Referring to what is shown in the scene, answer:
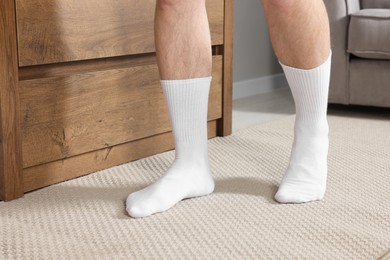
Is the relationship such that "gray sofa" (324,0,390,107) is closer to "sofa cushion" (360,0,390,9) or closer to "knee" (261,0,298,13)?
"sofa cushion" (360,0,390,9)

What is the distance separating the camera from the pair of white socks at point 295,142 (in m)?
1.36

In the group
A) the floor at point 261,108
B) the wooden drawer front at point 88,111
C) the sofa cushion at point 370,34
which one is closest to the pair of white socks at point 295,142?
the wooden drawer front at point 88,111

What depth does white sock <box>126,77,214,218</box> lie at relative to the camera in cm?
136

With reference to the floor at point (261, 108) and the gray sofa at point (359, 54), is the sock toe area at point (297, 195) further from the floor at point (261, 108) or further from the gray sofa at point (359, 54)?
the gray sofa at point (359, 54)

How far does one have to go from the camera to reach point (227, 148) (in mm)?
1902

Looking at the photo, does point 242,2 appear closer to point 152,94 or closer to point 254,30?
point 254,30

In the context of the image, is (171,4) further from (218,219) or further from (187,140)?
(218,219)

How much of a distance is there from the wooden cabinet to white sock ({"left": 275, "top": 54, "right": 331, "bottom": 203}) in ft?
1.55

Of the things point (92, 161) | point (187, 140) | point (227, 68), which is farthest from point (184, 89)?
point (227, 68)

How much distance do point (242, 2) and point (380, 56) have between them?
2.58 feet

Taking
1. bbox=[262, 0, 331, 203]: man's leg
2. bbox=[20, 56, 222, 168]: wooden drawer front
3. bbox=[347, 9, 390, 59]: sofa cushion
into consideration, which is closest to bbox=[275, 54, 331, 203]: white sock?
bbox=[262, 0, 331, 203]: man's leg

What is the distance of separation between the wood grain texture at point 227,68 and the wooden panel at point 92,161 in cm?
26

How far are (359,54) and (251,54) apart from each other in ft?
2.42

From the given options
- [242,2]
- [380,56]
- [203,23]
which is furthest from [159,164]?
[242,2]
